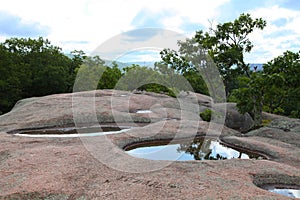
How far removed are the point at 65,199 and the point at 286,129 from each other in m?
15.3

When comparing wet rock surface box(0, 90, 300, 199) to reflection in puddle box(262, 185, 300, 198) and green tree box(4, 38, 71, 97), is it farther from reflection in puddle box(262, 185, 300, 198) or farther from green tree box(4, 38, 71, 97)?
green tree box(4, 38, 71, 97)

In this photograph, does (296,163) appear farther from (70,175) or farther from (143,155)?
(70,175)

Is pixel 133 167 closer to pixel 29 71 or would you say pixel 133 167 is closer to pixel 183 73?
pixel 183 73

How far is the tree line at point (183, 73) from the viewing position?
20047mm

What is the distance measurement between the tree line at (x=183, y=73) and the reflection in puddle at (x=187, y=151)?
6.75 m

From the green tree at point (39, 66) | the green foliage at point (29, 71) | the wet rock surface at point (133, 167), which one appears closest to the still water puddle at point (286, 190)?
the wet rock surface at point (133, 167)

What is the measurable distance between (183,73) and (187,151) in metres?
15.8

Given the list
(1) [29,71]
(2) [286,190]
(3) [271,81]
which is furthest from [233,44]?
(1) [29,71]

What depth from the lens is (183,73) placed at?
28.7m

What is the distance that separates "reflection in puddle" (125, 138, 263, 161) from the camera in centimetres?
1263

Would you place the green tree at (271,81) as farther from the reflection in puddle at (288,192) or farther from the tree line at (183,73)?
the reflection in puddle at (288,192)

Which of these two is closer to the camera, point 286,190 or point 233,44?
point 286,190

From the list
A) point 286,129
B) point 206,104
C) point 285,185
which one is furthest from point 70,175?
point 206,104

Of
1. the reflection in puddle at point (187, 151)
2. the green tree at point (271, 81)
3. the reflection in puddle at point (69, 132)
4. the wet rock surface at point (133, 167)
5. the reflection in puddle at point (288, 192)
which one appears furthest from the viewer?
the green tree at point (271, 81)
